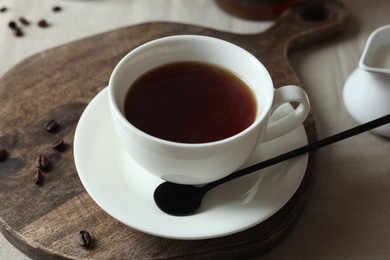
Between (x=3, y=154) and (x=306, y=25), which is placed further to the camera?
(x=306, y=25)

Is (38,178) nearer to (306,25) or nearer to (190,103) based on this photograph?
(190,103)

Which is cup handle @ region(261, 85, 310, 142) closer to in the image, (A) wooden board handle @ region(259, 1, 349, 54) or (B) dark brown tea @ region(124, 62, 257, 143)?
(B) dark brown tea @ region(124, 62, 257, 143)

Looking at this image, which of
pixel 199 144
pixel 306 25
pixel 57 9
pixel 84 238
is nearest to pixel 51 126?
pixel 84 238

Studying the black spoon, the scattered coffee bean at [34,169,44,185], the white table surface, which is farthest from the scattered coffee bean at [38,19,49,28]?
the black spoon

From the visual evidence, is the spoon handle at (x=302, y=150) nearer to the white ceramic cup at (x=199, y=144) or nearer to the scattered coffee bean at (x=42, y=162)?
the white ceramic cup at (x=199, y=144)

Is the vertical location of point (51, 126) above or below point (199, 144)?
below

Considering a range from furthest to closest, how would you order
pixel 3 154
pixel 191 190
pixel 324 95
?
pixel 324 95, pixel 3 154, pixel 191 190

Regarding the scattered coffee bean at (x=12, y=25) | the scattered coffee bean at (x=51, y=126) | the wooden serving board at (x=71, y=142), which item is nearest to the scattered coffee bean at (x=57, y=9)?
the scattered coffee bean at (x=12, y=25)

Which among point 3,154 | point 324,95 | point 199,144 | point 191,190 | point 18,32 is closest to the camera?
point 199,144
